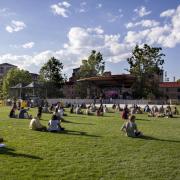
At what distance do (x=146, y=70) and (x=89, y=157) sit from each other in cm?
7770

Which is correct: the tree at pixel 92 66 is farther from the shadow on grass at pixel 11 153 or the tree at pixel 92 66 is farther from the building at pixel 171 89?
the shadow on grass at pixel 11 153

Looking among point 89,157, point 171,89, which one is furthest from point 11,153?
point 171,89

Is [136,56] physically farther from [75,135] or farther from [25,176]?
[25,176]

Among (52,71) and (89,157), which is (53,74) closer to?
(52,71)

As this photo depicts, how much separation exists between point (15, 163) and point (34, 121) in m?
8.75

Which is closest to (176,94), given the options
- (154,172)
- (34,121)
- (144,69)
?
(144,69)

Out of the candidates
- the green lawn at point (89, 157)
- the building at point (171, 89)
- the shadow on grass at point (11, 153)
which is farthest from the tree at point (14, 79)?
the shadow on grass at point (11, 153)

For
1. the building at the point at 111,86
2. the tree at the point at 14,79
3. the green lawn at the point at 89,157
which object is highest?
the tree at the point at 14,79

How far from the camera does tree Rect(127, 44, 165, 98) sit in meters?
87.8

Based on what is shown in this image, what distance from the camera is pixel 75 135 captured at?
17.8 metres

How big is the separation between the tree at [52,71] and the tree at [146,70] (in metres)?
22.8

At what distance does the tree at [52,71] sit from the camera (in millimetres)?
99625

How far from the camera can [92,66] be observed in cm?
→ 10081

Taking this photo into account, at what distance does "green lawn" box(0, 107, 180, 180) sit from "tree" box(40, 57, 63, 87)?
83117 mm
